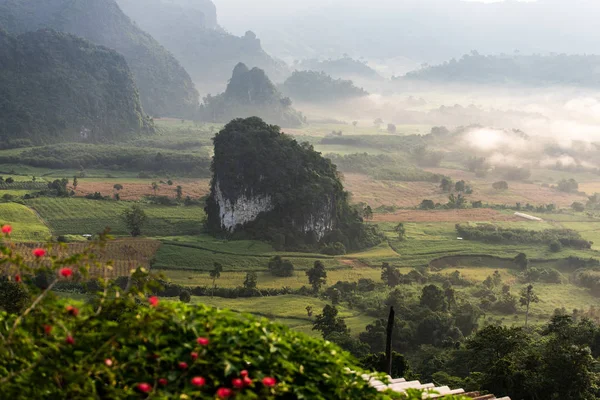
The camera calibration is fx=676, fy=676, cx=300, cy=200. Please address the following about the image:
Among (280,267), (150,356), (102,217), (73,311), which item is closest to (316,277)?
(280,267)

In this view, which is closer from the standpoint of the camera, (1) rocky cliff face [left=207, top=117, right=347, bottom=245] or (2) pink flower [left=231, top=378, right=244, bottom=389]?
(2) pink flower [left=231, top=378, right=244, bottom=389]

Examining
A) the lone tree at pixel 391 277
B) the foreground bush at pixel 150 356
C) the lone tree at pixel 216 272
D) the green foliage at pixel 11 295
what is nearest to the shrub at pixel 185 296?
the lone tree at pixel 216 272

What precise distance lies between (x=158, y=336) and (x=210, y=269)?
31.4 meters

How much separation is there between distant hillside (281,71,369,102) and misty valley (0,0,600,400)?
2029cm

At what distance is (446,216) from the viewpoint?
53.5 m

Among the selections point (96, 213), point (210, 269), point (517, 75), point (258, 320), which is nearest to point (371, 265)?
Result: point (210, 269)

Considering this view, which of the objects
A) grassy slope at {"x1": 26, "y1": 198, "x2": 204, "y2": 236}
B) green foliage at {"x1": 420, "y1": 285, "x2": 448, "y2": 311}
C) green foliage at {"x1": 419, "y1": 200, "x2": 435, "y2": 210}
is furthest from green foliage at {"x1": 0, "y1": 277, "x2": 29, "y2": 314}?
green foliage at {"x1": 419, "y1": 200, "x2": 435, "y2": 210}

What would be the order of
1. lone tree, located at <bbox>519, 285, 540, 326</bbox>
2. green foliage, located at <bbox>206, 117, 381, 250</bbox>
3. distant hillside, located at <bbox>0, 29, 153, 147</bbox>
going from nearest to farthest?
1. lone tree, located at <bbox>519, 285, 540, 326</bbox>
2. green foliage, located at <bbox>206, 117, 381, 250</bbox>
3. distant hillside, located at <bbox>0, 29, 153, 147</bbox>

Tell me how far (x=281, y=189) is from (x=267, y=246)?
479 centimetres

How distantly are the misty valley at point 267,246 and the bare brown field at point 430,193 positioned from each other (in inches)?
19.1

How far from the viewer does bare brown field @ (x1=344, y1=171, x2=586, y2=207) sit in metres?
61.0

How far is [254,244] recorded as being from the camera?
1633 inches

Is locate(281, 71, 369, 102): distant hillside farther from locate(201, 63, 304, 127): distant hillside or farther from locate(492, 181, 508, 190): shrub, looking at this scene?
locate(492, 181, 508, 190): shrub

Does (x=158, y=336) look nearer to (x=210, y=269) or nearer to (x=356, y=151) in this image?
(x=210, y=269)
